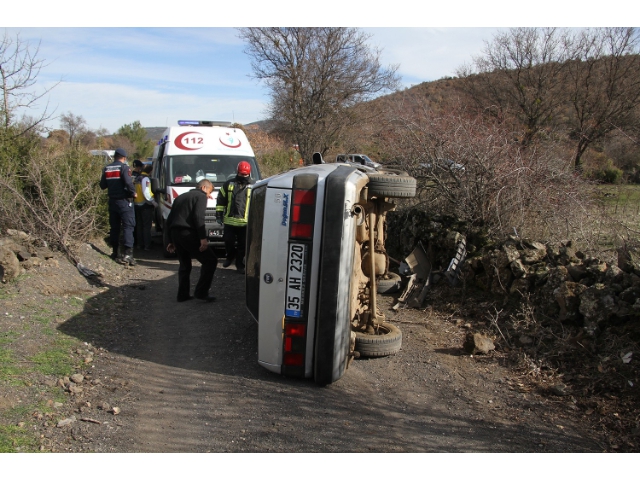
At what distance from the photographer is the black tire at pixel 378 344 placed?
5.49 metres

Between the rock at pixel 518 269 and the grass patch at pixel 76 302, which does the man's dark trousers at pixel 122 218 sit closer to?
the grass patch at pixel 76 302

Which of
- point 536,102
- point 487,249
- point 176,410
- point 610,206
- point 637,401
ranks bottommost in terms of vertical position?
point 176,410

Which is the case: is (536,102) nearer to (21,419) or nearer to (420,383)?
(420,383)

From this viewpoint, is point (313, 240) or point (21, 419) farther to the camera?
point (313, 240)

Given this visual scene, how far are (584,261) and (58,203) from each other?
8514 mm

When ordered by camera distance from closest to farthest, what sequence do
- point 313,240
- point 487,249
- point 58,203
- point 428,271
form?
point 313,240
point 487,249
point 428,271
point 58,203

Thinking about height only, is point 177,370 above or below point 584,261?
below

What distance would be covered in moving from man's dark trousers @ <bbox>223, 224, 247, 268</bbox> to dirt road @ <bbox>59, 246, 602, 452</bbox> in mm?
2504

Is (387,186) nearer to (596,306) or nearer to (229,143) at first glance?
(596,306)

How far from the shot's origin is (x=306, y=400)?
4.63 m

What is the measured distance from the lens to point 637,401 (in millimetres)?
4340

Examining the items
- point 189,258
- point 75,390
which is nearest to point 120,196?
point 189,258

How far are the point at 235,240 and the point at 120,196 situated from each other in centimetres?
246

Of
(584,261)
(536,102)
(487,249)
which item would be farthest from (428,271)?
(536,102)
